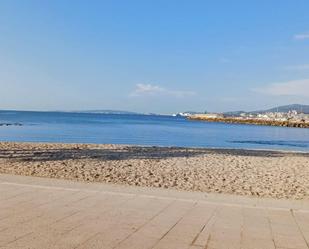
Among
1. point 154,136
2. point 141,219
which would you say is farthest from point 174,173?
point 154,136

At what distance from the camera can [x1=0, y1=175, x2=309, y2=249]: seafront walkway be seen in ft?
18.4

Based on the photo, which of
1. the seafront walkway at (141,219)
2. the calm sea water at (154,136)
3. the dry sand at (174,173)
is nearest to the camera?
the seafront walkway at (141,219)

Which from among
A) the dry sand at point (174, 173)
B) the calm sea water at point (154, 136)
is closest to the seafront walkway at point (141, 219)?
the dry sand at point (174, 173)

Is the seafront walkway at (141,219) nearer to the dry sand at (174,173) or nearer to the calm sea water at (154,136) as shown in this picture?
the dry sand at (174,173)

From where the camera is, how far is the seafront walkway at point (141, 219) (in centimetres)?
561

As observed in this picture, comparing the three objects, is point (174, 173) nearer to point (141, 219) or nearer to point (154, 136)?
point (141, 219)

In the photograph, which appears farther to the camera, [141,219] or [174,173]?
[174,173]

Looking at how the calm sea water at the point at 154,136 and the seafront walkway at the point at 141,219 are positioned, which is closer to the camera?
the seafront walkway at the point at 141,219

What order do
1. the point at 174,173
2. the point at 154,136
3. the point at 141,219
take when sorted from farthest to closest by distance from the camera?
the point at 154,136 → the point at 174,173 → the point at 141,219

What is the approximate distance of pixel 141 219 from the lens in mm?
6816

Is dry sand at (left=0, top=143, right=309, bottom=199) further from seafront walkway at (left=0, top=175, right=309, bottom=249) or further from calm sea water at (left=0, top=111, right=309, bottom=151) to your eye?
calm sea water at (left=0, top=111, right=309, bottom=151)

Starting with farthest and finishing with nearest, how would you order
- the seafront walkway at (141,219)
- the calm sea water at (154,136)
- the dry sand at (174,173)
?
the calm sea water at (154,136)
the dry sand at (174,173)
the seafront walkway at (141,219)

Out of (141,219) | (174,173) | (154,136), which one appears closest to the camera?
(141,219)

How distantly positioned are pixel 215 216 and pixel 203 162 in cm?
1067
